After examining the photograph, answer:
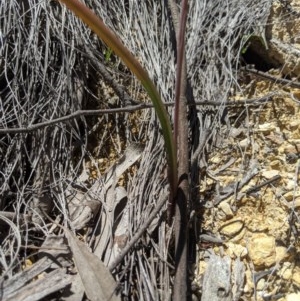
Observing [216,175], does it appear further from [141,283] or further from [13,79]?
[13,79]

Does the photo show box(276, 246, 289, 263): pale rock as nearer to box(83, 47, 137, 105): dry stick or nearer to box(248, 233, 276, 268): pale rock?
box(248, 233, 276, 268): pale rock

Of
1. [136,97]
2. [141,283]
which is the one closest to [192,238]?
[141,283]

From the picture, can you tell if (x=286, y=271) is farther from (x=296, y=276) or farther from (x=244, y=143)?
(x=244, y=143)

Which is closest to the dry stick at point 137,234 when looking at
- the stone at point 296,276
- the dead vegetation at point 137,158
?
the dead vegetation at point 137,158

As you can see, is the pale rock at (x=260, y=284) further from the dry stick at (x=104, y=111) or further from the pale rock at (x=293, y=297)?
the dry stick at (x=104, y=111)

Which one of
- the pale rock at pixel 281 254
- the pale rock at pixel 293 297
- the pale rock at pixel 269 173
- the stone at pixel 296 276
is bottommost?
the pale rock at pixel 293 297

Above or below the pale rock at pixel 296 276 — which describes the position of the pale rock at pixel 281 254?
above
